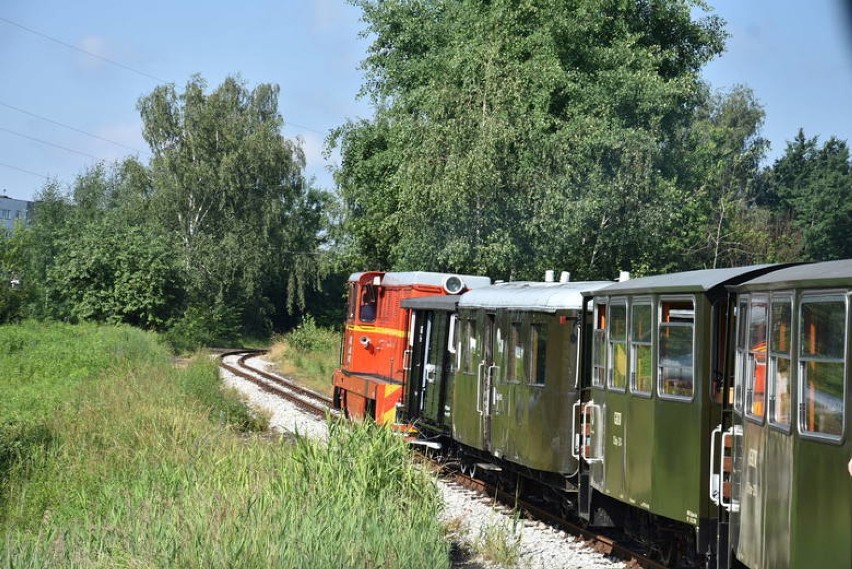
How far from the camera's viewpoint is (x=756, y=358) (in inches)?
330

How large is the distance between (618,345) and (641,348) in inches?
24.1

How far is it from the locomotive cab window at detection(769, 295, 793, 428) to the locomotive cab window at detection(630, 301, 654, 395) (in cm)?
249

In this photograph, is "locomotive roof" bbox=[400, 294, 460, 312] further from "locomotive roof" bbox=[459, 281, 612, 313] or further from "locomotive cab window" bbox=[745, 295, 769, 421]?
"locomotive cab window" bbox=[745, 295, 769, 421]

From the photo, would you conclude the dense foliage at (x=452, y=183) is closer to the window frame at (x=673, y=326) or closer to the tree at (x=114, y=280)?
the tree at (x=114, y=280)

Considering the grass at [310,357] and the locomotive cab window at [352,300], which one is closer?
the locomotive cab window at [352,300]

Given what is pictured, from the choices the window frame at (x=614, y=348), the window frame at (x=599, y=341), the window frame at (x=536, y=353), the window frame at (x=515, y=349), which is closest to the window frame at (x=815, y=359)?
the window frame at (x=614, y=348)

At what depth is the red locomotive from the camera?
19031mm

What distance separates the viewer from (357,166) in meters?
35.5

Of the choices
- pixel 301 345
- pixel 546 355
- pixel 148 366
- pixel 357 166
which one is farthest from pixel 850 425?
pixel 301 345

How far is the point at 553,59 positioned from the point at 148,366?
12.2m

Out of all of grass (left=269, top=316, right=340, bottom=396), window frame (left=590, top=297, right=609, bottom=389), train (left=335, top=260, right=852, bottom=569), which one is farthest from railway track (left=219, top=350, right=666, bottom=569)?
grass (left=269, top=316, right=340, bottom=396)

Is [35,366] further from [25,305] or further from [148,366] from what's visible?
[25,305]

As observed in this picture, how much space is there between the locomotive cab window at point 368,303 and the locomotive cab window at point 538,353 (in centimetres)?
762

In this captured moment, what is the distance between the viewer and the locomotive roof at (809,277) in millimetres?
6789
